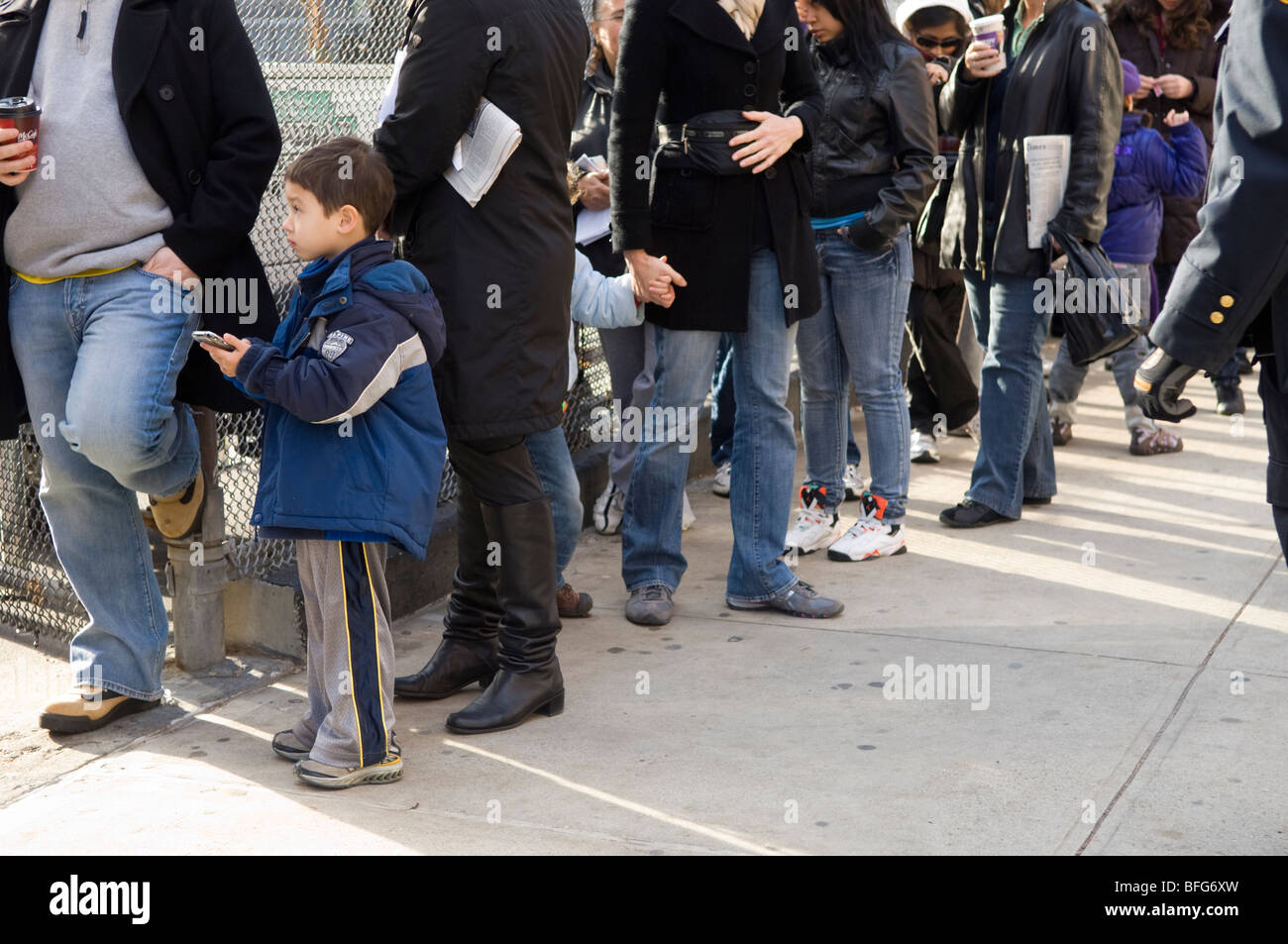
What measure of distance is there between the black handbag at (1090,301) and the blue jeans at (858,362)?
22.8 inches

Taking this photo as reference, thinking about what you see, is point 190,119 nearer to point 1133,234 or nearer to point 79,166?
point 79,166

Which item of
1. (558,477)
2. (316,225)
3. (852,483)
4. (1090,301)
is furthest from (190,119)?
(852,483)

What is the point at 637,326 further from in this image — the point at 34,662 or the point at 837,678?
the point at 34,662

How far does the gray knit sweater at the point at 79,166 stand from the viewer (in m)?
3.58

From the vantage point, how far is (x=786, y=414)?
4.70 m

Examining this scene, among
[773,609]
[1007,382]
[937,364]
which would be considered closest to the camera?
[773,609]

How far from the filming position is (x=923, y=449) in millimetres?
6875

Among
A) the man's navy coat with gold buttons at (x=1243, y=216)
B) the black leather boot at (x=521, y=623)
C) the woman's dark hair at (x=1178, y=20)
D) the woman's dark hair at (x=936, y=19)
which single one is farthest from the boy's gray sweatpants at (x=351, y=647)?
the woman's dark hair at (x=1178, y=20)

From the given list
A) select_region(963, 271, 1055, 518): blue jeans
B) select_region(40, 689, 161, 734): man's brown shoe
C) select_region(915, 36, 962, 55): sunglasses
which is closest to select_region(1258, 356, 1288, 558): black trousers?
select_region(963, 271, 1055, 518): blue jeans

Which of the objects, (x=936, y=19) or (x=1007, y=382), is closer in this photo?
(x=1007, y=382)

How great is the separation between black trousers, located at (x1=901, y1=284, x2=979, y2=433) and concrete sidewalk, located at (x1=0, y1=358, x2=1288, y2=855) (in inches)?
61.6

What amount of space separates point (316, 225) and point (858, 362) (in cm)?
246

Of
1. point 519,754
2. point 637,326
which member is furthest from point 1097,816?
point 637,326
